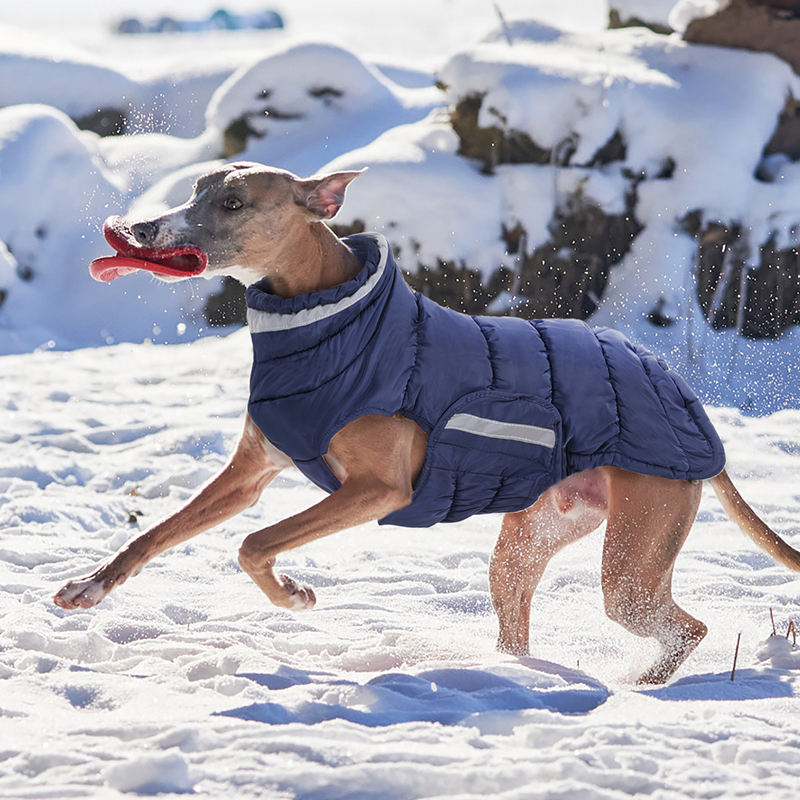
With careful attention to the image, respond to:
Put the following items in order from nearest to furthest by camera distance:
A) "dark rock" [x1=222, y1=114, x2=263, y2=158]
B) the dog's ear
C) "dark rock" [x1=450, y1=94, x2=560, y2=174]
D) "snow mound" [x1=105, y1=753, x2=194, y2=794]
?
1. "snow mound" [x1=105, y1=753, x2=194, y2=794]
2. the dog's ear
3. "dark rock" [x1=450, y1=94, x2=560, y2=174]
4. "dark rock" [x1=222, y1=114, x2=263, y2=158]

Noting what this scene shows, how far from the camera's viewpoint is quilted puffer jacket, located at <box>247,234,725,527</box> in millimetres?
3121

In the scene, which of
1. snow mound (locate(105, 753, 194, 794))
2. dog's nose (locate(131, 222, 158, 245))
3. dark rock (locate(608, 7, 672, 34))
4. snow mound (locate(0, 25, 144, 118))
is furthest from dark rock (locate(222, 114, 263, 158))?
snow mound (locate(105, 753, 194, 794))

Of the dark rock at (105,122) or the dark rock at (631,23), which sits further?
the dark rock at (105,122)

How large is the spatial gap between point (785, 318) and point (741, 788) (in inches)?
286

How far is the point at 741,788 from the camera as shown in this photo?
2.40 meters

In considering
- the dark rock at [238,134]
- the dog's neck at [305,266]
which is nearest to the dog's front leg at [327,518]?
the dog's neck at [305,266]

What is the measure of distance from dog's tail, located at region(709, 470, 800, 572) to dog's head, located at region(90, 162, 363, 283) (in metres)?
1.55

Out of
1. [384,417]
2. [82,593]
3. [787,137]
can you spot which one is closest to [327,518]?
[384,417]

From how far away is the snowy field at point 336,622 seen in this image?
8.02ft

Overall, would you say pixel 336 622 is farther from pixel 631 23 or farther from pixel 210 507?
pixel 631 23

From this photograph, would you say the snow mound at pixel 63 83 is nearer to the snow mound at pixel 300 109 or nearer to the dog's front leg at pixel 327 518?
the snow mound at pixel 300 109

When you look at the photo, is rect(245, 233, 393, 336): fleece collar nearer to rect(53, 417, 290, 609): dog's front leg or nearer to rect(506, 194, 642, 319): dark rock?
rect(53, 417, 290, 609): dog's front leg

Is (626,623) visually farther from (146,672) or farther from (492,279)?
(492,279)

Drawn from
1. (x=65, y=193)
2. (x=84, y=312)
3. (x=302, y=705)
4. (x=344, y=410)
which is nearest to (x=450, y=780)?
(x=302, y=705)
